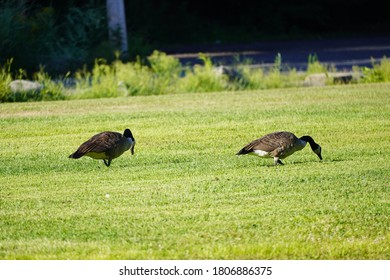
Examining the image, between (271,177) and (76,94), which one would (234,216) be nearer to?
(271,177)

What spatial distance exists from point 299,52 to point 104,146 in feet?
57.7

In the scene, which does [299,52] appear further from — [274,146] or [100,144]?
[100,144]

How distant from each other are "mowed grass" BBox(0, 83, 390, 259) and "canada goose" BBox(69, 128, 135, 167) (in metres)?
0.20

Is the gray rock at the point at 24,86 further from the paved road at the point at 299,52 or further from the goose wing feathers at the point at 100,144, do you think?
the goose wing feathers at the point at 100,144

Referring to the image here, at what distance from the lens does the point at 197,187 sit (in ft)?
33.7

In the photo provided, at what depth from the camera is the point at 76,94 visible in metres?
18.4

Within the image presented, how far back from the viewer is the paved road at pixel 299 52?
80.5 feet

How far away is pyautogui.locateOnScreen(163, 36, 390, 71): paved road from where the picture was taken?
966 inches

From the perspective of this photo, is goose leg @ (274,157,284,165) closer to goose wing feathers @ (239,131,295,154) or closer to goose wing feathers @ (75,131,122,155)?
goose wing feathers @ (239,131,295,154)

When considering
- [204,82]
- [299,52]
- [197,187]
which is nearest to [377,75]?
[204,82]

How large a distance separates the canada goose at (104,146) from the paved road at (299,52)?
Answer: 11.7 m

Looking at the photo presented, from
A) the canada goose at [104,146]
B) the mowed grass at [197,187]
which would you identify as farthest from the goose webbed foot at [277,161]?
the canada goose at [104,146]

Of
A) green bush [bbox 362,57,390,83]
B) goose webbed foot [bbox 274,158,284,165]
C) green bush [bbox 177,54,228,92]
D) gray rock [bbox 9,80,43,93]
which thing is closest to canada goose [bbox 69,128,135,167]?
goose webbed foot [bbox 274,158,284,165]
